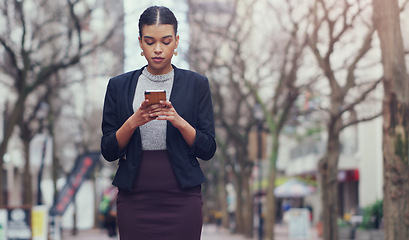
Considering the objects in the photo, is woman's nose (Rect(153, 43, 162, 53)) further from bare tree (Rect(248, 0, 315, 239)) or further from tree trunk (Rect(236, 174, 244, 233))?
tree trunk (Rect(236, 174, 244, 233))

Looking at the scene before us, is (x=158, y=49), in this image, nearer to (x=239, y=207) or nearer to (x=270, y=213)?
(x=270, y=213)

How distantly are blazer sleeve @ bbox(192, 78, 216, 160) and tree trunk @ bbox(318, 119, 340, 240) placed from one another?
1594cm

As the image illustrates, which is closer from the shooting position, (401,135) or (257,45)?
(401,135)

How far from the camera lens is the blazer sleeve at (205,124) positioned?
3.49 m

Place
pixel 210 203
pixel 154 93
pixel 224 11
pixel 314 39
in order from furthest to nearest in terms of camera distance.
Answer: pixel 210 203, pixel 224 11, pixel 314 39, pixel 154 93

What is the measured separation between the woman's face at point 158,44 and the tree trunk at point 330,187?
16097 mm

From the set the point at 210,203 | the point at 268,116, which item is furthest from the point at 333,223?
the point at 210,203

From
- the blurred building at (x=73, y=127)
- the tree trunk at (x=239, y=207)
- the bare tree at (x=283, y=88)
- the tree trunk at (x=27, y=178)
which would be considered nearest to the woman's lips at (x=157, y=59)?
the bare tree at (x=283, y=88)

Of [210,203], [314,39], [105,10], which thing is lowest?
[210,203]

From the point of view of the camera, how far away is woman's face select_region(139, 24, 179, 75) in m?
3.44

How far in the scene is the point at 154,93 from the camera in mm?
3213

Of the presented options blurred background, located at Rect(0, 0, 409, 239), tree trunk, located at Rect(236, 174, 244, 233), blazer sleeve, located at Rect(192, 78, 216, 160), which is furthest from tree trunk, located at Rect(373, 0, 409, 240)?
tree trunk, located at Rect(236, 174, 244, 233)

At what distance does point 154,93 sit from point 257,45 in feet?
104

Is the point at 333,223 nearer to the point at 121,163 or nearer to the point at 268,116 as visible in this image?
the point at 268,116
